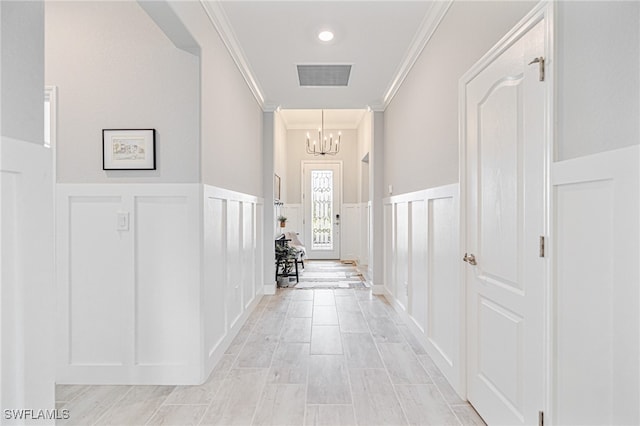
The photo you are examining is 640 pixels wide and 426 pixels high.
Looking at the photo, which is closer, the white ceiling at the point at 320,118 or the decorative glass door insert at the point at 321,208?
the white ceiling at the point at 320,118

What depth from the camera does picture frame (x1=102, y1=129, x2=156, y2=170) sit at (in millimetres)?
2279

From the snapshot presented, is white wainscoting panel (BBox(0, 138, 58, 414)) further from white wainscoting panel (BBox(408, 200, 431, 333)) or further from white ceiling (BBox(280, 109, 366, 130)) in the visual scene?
white ceiling (BBox(280, 109, 366, 130))

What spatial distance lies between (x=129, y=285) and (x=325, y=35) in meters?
2.43

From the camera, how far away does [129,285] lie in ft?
7.55

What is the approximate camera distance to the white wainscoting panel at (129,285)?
90.2 inches

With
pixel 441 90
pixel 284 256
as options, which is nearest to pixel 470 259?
pixel 441 90

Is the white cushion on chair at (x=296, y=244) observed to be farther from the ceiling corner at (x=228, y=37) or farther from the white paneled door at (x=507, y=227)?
the white paneled door at (x=507, y=227)

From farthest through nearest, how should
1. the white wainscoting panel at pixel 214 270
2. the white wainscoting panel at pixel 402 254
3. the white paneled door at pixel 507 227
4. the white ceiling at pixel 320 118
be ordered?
the white ceiling at pixel 320 118, the white wainscoting panel at pixel 402 254, the white wainscoting panel at pixel 214 270, the white paneled door at pixel 507 227

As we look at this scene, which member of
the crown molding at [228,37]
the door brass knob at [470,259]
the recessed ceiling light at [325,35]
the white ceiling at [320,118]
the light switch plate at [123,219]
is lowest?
the door brass knob at [470,259]

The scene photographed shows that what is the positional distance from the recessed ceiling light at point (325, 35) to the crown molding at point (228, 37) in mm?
722

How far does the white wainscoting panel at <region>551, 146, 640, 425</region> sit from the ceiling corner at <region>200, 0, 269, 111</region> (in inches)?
93.1

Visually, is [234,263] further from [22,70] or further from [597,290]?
[597,290]

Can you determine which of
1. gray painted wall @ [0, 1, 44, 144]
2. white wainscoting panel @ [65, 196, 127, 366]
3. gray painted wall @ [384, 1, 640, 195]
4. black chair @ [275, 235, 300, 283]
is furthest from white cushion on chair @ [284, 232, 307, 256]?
gray painted wall @ [0, 1, 44, 144]

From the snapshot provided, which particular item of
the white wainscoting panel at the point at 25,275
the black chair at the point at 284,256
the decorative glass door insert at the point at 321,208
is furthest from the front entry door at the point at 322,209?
the white wainscoting panel at the point at 25,275
